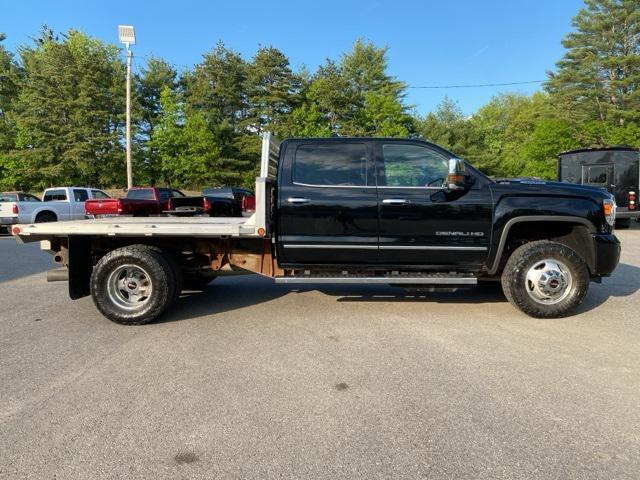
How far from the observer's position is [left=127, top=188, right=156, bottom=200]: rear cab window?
16766 mm

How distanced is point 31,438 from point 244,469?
1411mm

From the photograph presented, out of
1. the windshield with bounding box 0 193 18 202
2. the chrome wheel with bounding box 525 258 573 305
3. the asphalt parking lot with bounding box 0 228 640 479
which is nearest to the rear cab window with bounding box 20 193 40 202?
the windshield with bounding box 0 193 18 202

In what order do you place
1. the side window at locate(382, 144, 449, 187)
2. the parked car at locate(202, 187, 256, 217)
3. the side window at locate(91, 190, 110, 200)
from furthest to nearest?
1. the side window at locate(91, 190, 110, 200)
2. the parked car at locate(202, 187, 256, 217)
3. the side window at locate(382, 144, 449, 187)

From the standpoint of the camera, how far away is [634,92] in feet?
115

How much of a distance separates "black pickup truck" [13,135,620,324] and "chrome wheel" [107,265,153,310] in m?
0.01

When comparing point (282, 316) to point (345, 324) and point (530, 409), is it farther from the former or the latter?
point (530, 409)

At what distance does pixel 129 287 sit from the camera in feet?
16.4

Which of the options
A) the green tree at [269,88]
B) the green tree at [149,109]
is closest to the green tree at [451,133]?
the green tree at [269,88]

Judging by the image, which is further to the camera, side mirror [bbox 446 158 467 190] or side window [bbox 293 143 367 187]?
side window [bbox 293 143 367 187]

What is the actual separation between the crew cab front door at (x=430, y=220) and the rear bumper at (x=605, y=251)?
1294 millimetres

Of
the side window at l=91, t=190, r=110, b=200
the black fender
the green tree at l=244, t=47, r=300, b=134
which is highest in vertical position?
the green tree at l=244, t=47, r=300, b=134

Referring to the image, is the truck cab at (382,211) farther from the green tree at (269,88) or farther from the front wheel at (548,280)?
the green tree at (269,88)

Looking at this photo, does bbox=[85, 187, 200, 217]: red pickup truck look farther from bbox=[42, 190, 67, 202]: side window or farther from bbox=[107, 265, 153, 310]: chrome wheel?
bbox=[107, 265, 153, 310]: chrome wheel

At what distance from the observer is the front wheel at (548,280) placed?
16.1 ft
